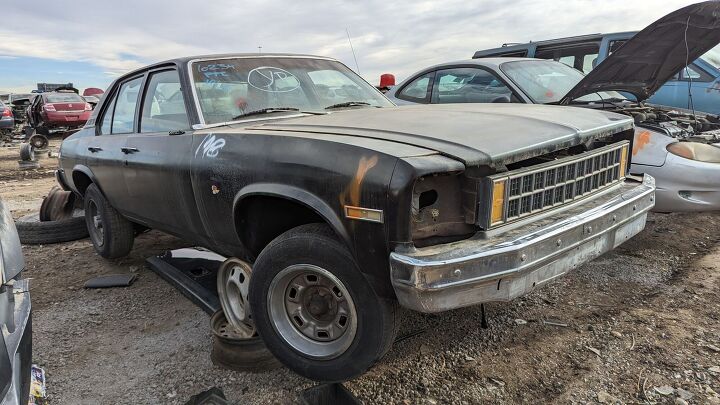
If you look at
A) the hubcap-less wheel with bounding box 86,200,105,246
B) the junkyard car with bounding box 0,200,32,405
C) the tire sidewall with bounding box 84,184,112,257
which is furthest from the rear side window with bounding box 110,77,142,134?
the junkyard car with bounding box 0,200,32,405

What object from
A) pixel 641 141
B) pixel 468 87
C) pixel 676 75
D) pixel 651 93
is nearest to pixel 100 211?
pixel 468 87

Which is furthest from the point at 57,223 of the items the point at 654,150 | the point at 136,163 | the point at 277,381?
the point at 654,150

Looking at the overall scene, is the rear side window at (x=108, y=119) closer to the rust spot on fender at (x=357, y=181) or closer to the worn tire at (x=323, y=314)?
the worn tire at (x=323, y=314)

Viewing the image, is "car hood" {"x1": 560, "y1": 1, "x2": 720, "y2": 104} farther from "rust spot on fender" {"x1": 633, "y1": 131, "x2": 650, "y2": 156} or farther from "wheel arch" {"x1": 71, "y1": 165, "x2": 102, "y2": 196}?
"wheel arch" {"x1": 71, "y1": 165, "x2": 102, "y2": 196}

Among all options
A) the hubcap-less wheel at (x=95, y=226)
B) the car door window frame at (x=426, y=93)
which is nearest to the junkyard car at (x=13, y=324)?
the hubcap-less wheel at (x=95, y=226)

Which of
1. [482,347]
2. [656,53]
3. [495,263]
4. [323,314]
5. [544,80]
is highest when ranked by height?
[656,53]

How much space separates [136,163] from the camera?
3.50m

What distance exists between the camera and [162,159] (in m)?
3.16

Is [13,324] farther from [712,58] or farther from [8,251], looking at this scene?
[712,58]

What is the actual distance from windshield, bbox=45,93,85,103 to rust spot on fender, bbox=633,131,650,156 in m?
18.3

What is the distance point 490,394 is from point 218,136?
1.95m

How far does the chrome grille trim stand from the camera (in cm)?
217

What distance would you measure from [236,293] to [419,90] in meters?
4.19

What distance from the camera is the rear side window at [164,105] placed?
3225 millimetres
